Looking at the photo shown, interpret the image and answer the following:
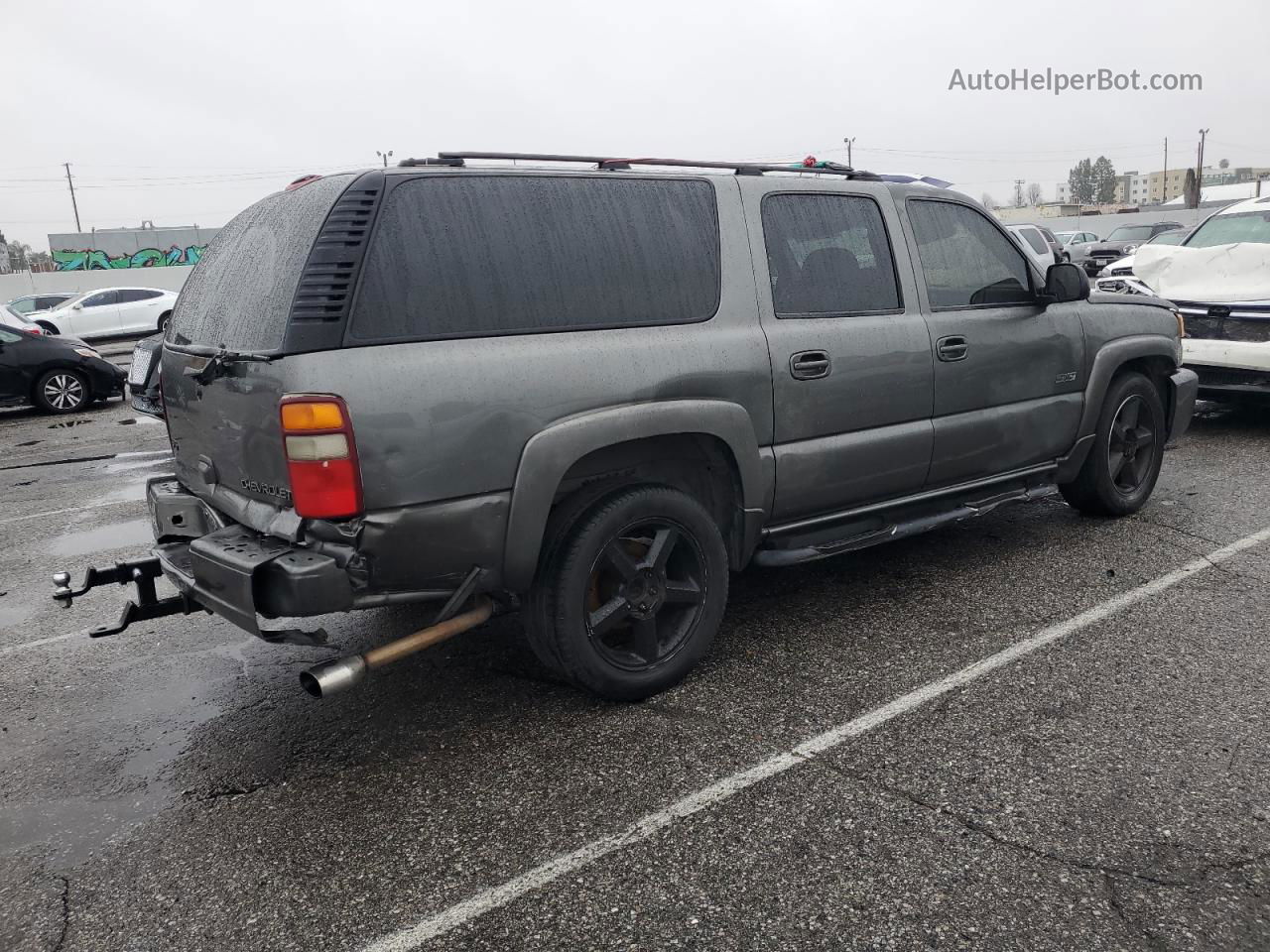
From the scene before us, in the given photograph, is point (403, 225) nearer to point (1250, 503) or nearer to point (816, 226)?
point (816, 226)

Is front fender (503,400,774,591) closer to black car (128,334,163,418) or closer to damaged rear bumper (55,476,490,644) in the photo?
damaged rear bumper (55,476,490,644)

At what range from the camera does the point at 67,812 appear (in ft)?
10.4

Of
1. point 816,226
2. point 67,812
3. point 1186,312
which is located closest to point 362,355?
point 67,812

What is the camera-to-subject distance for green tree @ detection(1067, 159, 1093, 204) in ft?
399

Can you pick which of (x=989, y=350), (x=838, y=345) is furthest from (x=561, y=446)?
(x=989, y=350)

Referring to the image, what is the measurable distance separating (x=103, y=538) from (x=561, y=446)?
14.8 feet

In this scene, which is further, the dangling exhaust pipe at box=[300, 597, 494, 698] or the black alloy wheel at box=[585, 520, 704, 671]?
the black alloy wheel at box=[585, 520, 704, 671]

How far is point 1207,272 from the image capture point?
27.4 feet

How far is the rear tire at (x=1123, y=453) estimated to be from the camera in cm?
553

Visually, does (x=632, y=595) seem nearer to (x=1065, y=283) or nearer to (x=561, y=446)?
(x=561, y=446)

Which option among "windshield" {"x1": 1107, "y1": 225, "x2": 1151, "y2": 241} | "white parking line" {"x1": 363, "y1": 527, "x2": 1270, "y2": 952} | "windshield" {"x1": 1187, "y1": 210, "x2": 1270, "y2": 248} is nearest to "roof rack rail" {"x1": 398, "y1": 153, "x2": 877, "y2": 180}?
"white parking line" {"x1": 363, "y1": 527, "x2": 1270, "y2": 952}

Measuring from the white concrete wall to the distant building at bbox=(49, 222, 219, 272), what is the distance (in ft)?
10.7

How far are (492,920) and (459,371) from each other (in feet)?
5.20

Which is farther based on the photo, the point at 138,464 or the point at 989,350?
the point at 138,464
